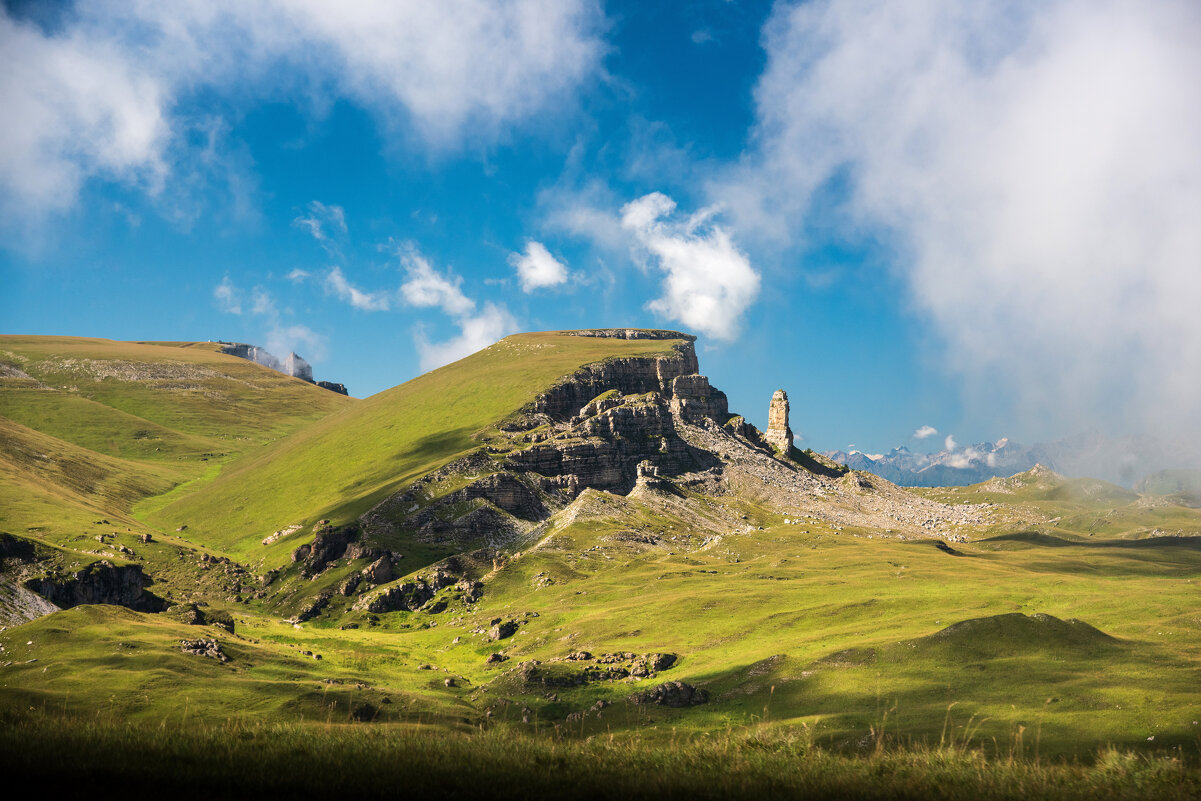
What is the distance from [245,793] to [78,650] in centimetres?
6295

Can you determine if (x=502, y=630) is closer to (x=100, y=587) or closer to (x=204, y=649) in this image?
(x=204, y=649)

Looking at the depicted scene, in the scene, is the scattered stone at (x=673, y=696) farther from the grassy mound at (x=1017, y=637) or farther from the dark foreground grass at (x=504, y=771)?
the dark foreground grass at (x=504, y=771)

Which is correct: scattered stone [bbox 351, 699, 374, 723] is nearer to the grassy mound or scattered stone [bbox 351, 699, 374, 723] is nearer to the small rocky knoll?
the small rocky knoll

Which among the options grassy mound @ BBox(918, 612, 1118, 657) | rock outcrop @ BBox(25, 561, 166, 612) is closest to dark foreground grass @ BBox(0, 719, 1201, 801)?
grassy mound @ BBox(918, 612, 1118, 657)

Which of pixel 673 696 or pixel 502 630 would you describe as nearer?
pixel 673 696

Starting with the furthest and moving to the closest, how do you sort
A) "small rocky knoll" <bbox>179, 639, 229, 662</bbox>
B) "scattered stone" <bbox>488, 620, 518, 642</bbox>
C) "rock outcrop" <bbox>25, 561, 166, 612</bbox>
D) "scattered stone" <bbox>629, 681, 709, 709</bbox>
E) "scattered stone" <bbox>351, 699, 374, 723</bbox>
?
"scattered stone" <bbox>488, 620, 518, 642</bbox>
"rock outcrop" <bbox>25, 561, 166, 612</bbox>
"small rocky knoll" <bbox>179, 639, 229, 662</bbox>
"scattered stone" <bbox>629, 681, 709, 709</bbox>
"scattered stone" <bbox>351, 699, 374, 723</bbox>

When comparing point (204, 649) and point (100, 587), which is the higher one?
point (100, 587)

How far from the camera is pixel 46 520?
146 m

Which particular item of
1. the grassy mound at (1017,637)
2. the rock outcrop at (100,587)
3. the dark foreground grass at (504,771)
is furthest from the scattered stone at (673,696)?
the rock outcrop at (100,587)

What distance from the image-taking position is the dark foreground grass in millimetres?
17672

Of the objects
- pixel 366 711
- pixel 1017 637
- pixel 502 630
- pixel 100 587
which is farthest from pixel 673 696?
pixel 100 587

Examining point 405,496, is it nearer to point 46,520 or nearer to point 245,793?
point 46,520

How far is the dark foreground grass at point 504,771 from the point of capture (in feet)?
58.0

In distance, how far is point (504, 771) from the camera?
18625 mm
